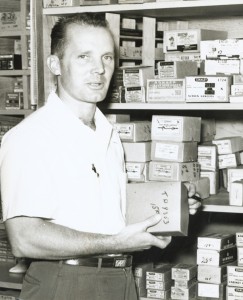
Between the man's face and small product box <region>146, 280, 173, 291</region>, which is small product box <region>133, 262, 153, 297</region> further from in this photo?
the man's face

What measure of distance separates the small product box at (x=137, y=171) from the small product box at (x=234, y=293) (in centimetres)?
57

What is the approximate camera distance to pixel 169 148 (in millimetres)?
2369

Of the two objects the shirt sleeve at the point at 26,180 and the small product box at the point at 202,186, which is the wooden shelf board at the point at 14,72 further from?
the shirt sleeve at the point at 26,180

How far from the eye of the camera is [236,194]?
229 centimetres

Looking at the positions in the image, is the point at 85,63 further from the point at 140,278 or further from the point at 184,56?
the point at 140,278

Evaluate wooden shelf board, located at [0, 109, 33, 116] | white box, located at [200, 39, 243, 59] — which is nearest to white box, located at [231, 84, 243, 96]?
white box, located at [200, 39, 243, 59]

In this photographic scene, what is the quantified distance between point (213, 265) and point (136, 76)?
2.80 feet

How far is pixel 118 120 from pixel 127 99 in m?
0.14

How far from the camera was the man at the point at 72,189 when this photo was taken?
175 centimetres

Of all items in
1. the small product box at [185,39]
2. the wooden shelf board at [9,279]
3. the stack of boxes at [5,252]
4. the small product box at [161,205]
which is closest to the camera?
the small product box at [161,205]

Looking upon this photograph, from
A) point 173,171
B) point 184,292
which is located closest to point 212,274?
point 184,292

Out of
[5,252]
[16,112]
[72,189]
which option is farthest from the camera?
[5,252]

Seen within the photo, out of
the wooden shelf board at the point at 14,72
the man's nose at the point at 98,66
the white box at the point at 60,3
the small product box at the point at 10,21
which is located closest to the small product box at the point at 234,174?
the man's nose at the point at 98,66

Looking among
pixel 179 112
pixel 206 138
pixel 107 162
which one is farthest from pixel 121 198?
pixel 179 112
